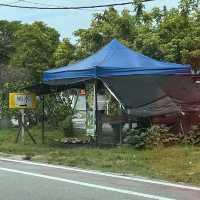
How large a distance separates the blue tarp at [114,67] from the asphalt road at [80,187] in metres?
5.33

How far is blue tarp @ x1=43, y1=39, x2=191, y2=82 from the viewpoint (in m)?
18.3

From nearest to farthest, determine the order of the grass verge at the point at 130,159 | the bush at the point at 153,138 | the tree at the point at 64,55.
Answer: the grass verge at the point at 130,159
the bush at the point at 153,138
the tree at the point at 64,55

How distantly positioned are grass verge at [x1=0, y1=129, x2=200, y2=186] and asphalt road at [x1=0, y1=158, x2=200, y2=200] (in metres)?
0.69

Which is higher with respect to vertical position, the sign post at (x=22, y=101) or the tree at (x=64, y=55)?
the tree at (x=64, y=55)

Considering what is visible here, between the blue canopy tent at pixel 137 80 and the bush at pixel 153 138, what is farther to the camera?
the blue canopy tent at pixel 137 80

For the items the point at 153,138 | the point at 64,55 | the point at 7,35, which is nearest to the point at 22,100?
the point at 153,138

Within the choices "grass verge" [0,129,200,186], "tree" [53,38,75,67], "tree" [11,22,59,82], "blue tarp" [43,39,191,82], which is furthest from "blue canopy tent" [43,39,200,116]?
"tree" [11,22,59,82]

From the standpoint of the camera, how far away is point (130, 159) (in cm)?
1461

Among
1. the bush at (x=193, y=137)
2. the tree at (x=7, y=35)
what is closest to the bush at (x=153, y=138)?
the bush at (x=193, y=137)

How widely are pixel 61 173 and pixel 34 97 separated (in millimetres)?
7574

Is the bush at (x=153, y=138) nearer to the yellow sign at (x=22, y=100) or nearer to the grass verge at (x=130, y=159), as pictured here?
the grass verge at (x=130, y=159)

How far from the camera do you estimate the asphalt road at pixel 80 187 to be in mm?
9922

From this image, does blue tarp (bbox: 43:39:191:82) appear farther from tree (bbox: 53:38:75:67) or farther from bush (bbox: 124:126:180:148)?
tree (bbox: 53:38:75:67)

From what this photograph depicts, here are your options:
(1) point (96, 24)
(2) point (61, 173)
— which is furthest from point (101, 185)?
(1) point (96, 24)
